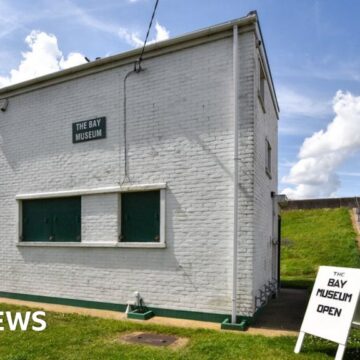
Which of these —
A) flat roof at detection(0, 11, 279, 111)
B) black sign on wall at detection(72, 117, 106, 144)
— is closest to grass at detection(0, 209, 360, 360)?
black sign on wall at detection(72, 117, 106, 144)

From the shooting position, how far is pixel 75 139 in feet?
29.5

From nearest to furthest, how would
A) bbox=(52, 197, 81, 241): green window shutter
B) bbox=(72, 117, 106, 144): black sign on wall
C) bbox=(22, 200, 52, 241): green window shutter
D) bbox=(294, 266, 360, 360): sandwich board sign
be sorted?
bbox=(294, 266, 360, 360): sandwich board sign < bbox=(72, 117, 106, 144): black sign on wall < bbox=(52, 197, 81, 241): green window shutter < bbox=(22, 200, 52, 241): green window shutter

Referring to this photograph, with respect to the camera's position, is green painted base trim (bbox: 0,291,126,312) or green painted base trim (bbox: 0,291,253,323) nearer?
green painted base trim (bbox: 0,291,253,323)

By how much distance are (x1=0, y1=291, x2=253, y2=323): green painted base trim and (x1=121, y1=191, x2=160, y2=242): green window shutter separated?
1352mm

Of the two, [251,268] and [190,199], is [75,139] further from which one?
[251,268]

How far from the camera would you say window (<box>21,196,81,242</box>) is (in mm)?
8891

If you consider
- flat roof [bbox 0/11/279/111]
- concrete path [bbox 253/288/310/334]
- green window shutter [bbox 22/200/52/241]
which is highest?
flat roof [bbox 0/11/279/111]

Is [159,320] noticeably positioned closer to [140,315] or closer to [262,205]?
[140,315]

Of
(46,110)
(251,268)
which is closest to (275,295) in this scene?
(251,268)

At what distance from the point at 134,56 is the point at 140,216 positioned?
10.9 feet

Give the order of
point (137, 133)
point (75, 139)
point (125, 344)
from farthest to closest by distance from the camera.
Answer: point (75, 139), point (137, 133), point (125, 344)

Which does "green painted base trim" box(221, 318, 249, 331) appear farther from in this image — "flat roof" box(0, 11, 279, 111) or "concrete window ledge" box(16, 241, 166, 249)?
"flat roof" box(0, 11, 279, 111)

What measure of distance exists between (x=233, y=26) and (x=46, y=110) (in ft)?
16.0

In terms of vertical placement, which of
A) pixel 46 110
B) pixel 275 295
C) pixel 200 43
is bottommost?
pixel 275 295
